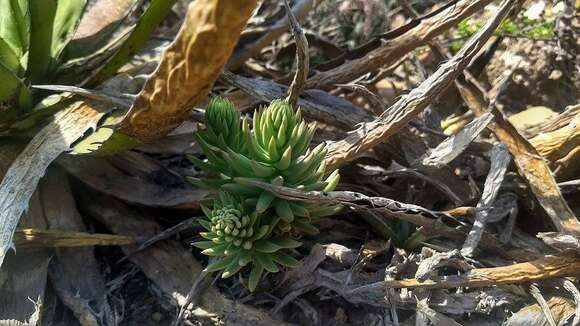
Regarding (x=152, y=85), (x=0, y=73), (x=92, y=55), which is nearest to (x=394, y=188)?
(x=152, y=85)

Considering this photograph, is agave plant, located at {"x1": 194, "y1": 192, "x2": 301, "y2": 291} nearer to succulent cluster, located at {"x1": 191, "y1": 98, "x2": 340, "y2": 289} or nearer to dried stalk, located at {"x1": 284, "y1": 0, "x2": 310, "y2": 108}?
succulent cluster, located at {"x1": 191, "y1": 98, "x2": 340, "y2": 289}

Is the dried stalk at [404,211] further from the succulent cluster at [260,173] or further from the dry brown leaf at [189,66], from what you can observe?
the dry brown leaf at [189,66]

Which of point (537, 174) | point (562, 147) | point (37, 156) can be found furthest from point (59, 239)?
point (562, 147)

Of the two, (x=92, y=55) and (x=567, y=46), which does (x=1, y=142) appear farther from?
(x=567, y=46)

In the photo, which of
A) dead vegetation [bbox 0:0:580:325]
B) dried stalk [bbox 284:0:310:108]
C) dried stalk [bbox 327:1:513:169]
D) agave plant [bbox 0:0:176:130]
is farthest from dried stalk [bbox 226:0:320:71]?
dried stalk [bbox 327:1:513:169]

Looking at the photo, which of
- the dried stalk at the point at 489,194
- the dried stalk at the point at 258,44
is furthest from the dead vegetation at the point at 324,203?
the dried stalk at the point at 258,44

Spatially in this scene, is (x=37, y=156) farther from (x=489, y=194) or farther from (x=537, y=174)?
(x=537, y=174)
